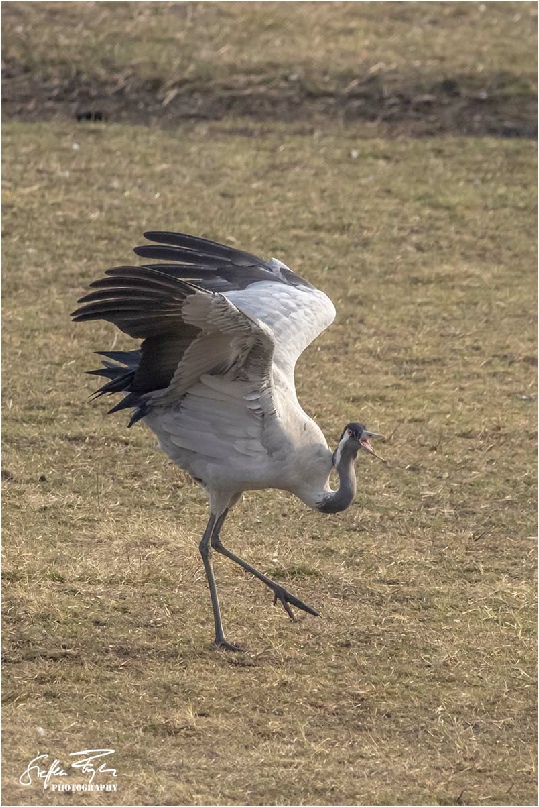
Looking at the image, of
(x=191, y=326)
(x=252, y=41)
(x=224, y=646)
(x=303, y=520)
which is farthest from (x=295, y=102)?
(x=224, y=646)

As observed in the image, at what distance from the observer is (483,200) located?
10703 millimetres

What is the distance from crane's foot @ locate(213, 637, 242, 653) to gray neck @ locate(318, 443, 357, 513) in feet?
2.07

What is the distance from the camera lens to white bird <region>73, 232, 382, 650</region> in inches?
197

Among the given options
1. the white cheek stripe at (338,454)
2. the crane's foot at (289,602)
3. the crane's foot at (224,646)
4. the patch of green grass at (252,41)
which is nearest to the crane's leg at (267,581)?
the crane's foot at (289,602)

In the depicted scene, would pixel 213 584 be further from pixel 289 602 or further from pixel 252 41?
pixel 252 41

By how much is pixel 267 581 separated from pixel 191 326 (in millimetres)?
1097

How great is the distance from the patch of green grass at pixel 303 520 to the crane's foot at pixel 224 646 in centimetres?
5

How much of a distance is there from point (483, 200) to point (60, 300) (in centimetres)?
358

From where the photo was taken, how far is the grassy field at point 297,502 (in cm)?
468

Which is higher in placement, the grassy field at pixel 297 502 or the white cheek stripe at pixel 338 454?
the white cheek stripe at pixel 338 454

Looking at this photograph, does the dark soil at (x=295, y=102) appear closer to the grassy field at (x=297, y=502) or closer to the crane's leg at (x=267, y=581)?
the grassy field at (x=297, y=502)

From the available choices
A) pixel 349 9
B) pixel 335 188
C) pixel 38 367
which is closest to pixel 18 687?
pixel 38 367

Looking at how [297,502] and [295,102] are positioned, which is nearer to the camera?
[297,502]

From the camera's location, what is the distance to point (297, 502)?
666cm
